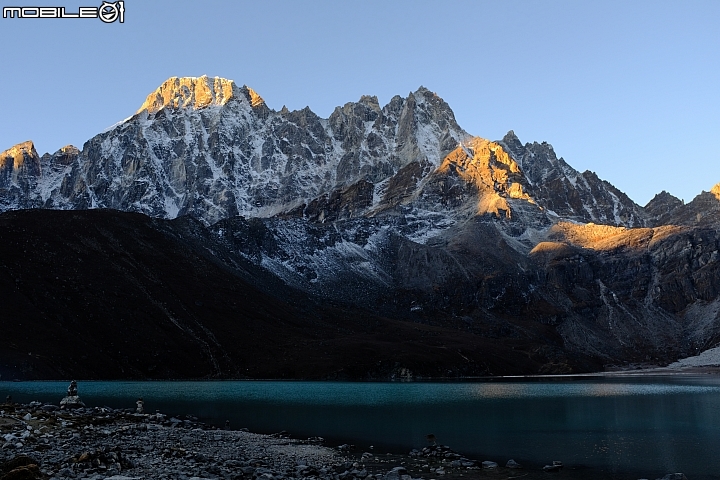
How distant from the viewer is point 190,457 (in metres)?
45.6

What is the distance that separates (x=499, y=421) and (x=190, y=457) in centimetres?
4299

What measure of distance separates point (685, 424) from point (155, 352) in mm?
135457

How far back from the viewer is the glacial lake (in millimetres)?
53781

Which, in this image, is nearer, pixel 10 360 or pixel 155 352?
pixel 10 360

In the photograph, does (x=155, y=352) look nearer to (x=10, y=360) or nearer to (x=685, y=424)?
(x=10, y=360)

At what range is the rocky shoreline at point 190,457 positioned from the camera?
37219 millimetres

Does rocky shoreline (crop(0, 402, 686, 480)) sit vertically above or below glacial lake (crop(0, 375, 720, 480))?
above

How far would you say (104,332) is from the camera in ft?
569

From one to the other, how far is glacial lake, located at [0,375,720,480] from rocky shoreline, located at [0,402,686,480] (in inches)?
150

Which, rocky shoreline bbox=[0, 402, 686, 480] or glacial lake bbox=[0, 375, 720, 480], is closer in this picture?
rocky shoreline bbox=[0, 402, 686, 480]

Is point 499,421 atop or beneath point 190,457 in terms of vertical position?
beneath

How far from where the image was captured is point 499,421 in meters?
78.1

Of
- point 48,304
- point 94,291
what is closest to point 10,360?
point 48,304

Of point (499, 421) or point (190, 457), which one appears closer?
point (190, 457)
